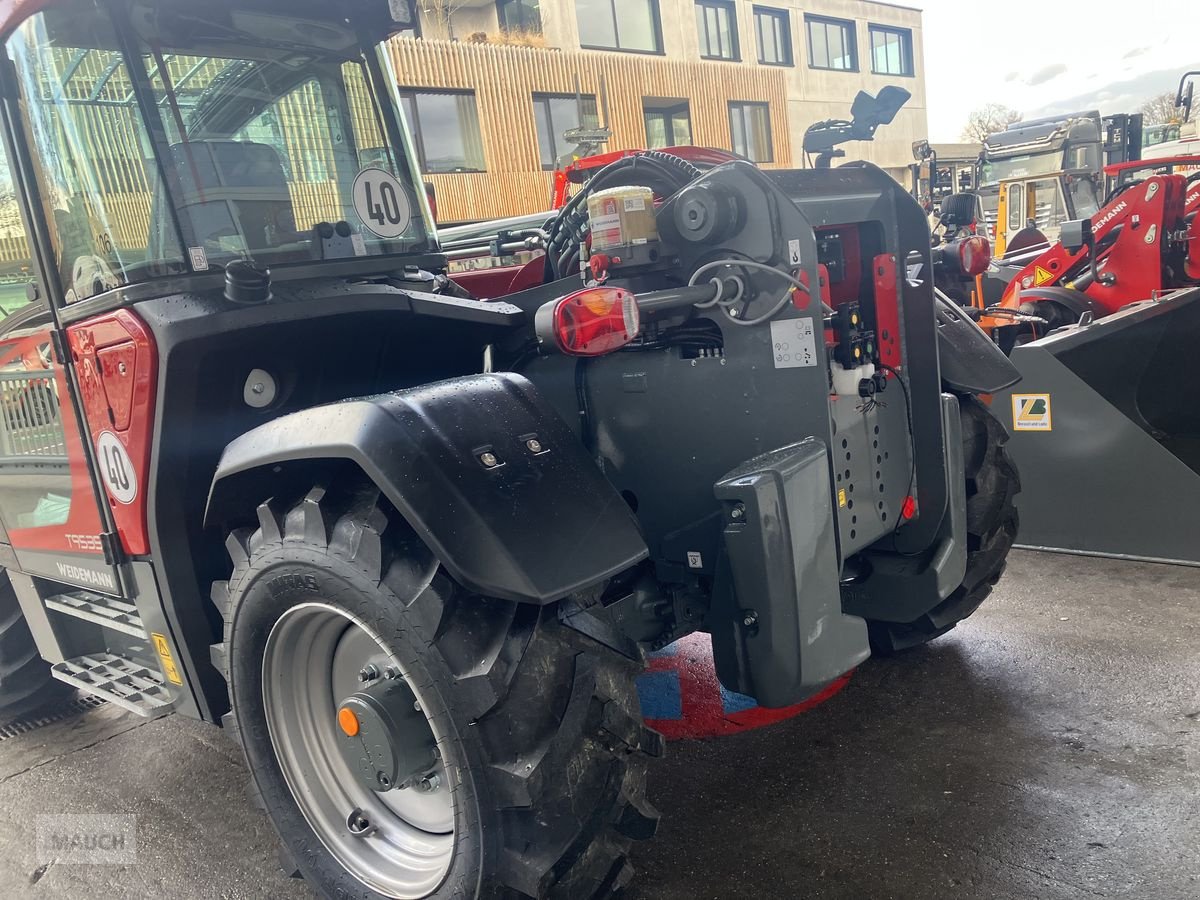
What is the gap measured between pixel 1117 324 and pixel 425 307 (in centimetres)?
364

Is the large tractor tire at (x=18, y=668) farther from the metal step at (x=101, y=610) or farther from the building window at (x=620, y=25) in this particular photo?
the building window at (x=620, y=25)

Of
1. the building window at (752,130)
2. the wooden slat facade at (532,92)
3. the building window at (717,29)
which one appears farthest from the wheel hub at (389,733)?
the building window at (717,29)

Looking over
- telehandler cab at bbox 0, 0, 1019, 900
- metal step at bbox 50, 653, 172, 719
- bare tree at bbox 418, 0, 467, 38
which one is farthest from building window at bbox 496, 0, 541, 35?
metal step at bbox 50, 653, 172, 719

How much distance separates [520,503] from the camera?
208cm

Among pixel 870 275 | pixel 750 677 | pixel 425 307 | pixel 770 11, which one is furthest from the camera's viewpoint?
pixel 770 11

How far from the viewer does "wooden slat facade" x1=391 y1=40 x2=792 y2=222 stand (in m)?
19.5

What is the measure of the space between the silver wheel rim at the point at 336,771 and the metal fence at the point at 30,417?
1.10 metres

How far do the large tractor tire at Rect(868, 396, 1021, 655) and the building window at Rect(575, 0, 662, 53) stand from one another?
2265 centimetres

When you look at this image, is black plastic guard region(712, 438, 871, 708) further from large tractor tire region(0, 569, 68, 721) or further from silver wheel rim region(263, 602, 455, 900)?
large tractor tire region(0, 569, 68, 721)

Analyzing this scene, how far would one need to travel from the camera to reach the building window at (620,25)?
23844 millimetres

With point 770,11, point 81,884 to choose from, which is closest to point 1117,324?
point 81,884

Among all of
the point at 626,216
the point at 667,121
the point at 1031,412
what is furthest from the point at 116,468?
the point at 667,121

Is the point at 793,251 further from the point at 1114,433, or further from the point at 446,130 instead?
the point at 446,130

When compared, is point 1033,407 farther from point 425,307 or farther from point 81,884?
point 81,884
